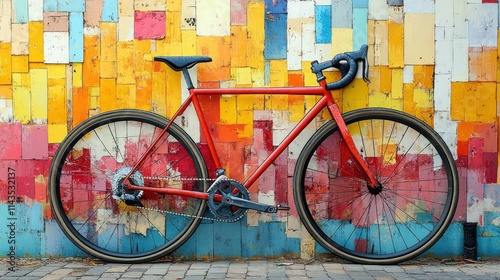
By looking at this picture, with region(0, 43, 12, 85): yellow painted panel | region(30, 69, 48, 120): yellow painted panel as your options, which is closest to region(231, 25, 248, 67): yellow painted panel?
region(30, 69, 48, 120): yellow painted panel

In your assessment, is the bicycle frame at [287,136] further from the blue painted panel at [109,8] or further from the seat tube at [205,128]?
the blue painted panel at [109,8]

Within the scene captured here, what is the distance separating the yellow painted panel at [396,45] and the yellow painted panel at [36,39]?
2.73m

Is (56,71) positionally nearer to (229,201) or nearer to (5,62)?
(5,62)

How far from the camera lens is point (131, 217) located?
5.89 meters

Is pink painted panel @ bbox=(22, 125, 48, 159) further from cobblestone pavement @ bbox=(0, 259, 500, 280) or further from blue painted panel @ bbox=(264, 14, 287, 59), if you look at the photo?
blue painted panel @ bbox=(264, 14, 287, 59)

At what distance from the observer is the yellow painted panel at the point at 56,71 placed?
19.0ft

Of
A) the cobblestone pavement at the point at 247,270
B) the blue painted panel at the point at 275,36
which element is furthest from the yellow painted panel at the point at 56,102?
the blue painted panel at the point at 275,36

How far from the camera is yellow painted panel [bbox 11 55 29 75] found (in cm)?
580

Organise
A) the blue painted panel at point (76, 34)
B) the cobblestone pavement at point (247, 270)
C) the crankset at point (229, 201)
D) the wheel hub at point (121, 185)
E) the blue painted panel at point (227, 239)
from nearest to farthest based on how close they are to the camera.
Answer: the cobblestone pavement at point (247, 270)
the crankset at point (229, 201)
the wheel hub at point (121, 185)
the blue painted panel at point (76, 34)
the blue painted panel at point (227, 239)

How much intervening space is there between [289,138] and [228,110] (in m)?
0.58

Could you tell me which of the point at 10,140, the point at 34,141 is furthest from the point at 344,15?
the point at 10,140

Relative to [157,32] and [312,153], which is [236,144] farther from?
[157,32]

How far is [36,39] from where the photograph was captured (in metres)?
5.78

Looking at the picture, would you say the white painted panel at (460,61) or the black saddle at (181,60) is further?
the white painted panel at (460,61)
